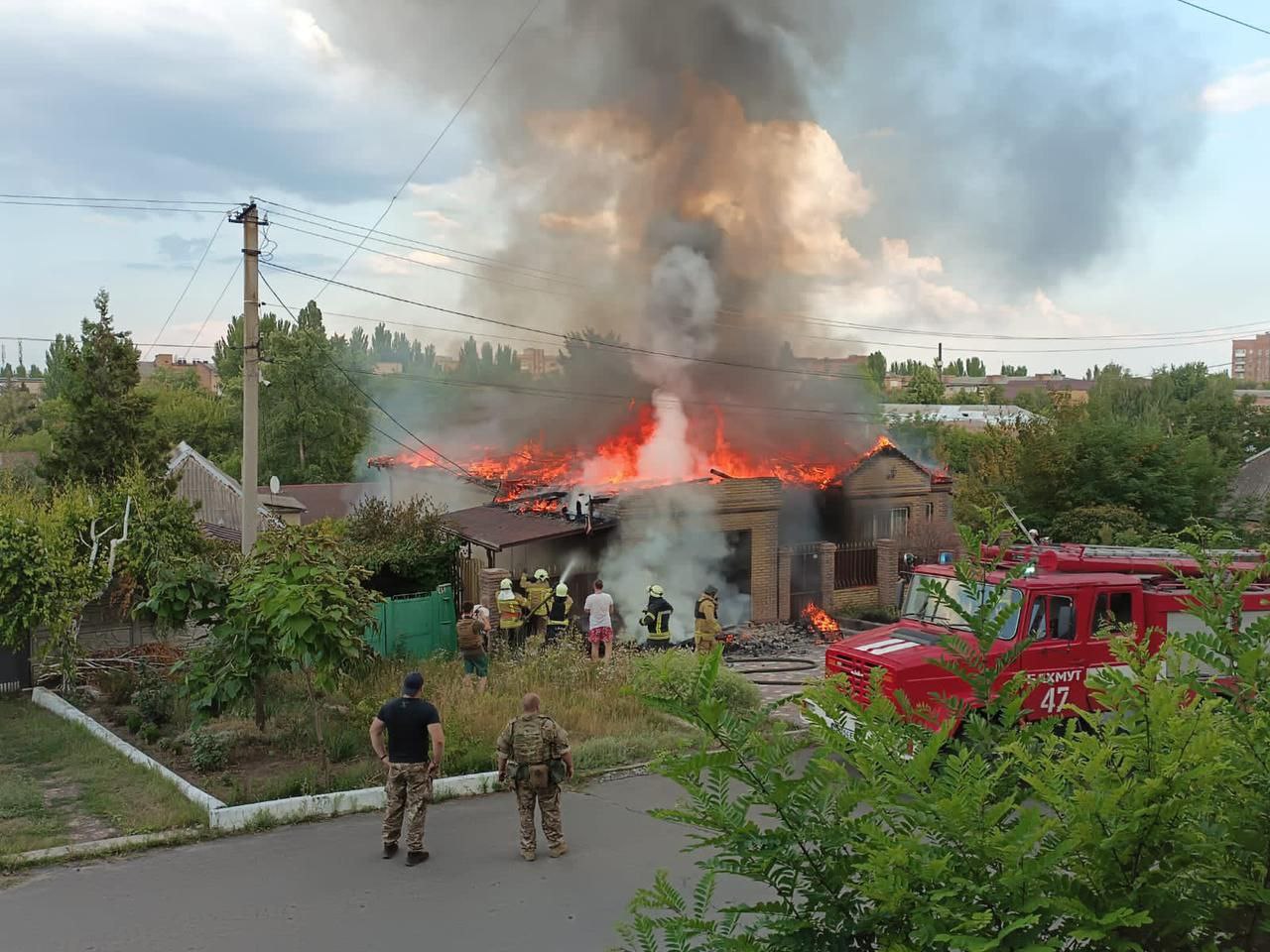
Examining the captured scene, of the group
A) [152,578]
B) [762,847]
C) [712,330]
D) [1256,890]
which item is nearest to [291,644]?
[152,578]

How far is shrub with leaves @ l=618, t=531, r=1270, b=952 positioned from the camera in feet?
7.72

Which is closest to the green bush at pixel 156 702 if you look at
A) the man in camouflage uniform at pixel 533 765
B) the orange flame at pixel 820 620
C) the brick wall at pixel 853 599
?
the man in camouflage uniform at pixel 533 765

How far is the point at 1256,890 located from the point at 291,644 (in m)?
8.28

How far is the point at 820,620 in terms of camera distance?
19766 millimetres

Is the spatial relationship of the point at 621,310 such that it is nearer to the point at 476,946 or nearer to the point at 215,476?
the point at 215,476

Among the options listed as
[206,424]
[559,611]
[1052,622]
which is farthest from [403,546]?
[206,424]

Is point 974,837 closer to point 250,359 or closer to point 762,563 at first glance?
point 250,359

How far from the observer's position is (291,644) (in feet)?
30.6

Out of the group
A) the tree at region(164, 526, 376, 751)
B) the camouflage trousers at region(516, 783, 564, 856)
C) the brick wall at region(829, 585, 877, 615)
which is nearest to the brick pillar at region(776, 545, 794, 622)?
the brick wall at region(829, 585, 877, 615)

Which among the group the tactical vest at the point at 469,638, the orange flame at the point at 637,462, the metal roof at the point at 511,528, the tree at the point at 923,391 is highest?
the tree at the point at 923,391

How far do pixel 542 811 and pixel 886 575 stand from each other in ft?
50.4

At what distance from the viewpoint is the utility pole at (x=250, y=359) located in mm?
14320

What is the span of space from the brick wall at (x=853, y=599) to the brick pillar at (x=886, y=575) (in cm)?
16

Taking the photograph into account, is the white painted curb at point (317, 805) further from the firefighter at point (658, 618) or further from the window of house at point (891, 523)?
the window of house at point (891, 523)
